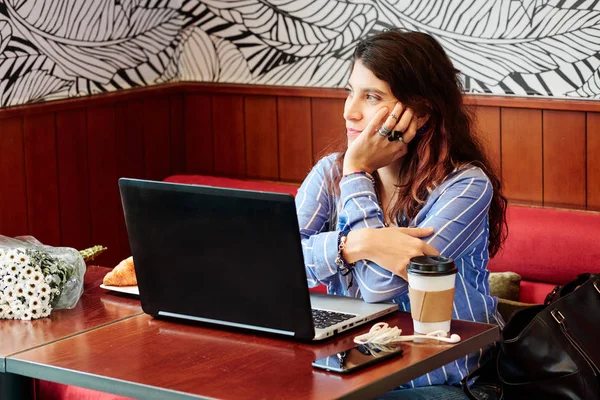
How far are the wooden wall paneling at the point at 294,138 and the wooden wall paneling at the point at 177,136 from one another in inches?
17.9

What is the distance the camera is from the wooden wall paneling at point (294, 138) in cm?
335

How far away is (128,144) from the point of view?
3455 mm

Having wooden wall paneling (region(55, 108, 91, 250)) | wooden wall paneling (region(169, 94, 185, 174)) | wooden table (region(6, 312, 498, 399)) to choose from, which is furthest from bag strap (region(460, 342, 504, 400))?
wooden wall paneling (region(169, 94, 185, 174))

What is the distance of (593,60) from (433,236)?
110cm

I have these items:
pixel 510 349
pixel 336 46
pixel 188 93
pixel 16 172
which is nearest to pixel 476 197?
pixel 510 349

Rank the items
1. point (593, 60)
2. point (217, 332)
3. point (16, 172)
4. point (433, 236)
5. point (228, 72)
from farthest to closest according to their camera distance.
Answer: point (228, 72) → point (16, 172) → point (593, 60) → point (433, 236) → point (217, 332)

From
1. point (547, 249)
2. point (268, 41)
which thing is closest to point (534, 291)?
point (547, 249)

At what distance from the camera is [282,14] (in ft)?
11.0

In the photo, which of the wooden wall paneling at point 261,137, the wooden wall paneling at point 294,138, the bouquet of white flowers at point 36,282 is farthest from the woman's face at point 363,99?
the wooden wall paneling at point 261,137

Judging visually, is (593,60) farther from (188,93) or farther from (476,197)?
(188,93)

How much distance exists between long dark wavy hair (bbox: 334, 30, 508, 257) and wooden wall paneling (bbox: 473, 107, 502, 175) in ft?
2.61

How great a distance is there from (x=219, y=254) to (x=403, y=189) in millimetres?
538

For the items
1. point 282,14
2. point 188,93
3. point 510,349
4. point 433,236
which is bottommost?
point 510,349

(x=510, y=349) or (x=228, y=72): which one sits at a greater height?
(x=228, y=72)
